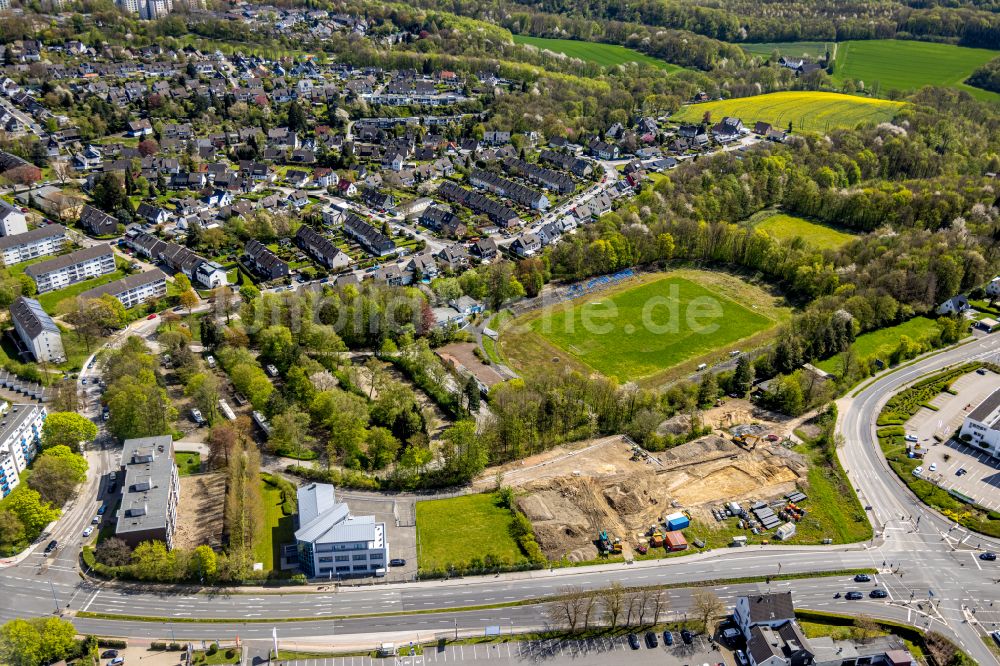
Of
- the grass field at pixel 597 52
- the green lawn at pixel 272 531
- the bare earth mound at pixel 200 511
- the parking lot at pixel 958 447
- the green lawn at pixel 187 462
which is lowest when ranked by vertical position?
the bare earth mound at pixel 200 511

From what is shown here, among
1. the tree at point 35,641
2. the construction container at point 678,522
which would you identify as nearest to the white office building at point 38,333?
the tree at point 35,641

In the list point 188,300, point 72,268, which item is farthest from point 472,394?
point 72,268

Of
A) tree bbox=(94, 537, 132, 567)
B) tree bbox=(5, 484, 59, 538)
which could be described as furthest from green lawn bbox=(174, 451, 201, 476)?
tree bbox=(94, 537, 132, 567)

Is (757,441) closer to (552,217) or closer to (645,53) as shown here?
(552,217)

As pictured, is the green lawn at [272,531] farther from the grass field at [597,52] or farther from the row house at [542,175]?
the grass field at [597,52]

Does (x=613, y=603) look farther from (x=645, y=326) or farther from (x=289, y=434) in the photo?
(x=645, y=326)

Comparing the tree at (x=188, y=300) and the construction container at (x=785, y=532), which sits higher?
the tree at (x=188, y=300)

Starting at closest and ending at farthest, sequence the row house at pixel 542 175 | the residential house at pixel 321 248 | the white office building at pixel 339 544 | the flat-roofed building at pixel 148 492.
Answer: the white office building at pixel 339 544 → the flat-roofed building at pixel 148 492 → the residential house at pixel 321 248 → the row house at pixel 542 175
